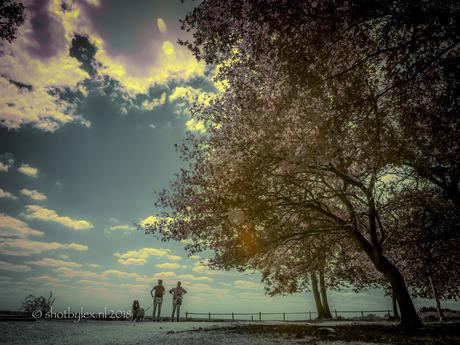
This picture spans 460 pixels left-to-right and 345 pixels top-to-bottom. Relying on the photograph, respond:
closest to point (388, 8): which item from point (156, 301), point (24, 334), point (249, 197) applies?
point (249, 197)

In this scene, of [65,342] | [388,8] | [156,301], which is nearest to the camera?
[388,8]

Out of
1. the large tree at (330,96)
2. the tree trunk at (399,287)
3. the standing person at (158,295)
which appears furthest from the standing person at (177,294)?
the tree trunk at (399,287)

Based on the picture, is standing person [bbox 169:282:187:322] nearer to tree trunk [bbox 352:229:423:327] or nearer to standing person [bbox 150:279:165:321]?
standing person [bbox 150:279:165:321]

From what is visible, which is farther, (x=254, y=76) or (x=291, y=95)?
(x=254, y=76)

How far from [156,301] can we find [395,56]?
1822 cm

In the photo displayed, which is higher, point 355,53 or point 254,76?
point 254,76

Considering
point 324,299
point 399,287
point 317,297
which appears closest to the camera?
point 399,287

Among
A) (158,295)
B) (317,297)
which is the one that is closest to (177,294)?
(158,295)


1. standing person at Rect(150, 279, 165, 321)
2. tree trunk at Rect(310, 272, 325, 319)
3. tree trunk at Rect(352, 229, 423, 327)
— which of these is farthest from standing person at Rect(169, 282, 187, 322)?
tree trunk at Rect(310, 272, 325, 319)

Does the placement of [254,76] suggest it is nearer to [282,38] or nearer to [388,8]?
[282,38]

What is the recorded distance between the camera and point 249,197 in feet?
34.2

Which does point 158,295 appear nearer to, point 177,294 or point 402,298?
point 177,294

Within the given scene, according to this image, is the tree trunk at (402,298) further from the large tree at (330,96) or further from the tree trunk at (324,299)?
the tree trunk at (324,299)

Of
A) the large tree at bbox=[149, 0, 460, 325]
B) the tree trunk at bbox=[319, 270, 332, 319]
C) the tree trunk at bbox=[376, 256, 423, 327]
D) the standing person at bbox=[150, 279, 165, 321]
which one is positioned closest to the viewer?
the large tree at bbox=[149, 0, 460, 325]
